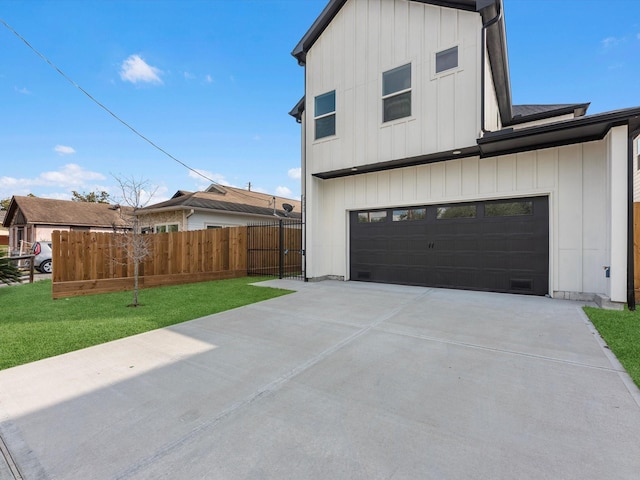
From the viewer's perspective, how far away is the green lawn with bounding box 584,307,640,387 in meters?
3.12

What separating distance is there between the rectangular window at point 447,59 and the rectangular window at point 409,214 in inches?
136

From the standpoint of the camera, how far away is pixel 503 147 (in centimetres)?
658

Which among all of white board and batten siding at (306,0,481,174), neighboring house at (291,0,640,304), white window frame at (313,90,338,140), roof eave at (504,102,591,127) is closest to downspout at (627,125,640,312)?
neighboring house at (291,0,640,304)

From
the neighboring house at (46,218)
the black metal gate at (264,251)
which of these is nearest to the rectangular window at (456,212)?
the black metal gate at (264,251)

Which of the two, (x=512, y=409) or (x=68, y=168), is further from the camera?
(x=68, y=168)

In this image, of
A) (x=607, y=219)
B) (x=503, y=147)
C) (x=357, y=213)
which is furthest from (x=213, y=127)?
(x=607, y=219)

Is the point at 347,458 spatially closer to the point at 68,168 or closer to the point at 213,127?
the point at 213,127

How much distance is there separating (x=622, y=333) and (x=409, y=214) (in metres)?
5.00

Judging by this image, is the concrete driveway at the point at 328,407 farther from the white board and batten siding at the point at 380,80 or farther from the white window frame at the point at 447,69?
the white window frame at the point at 447,69

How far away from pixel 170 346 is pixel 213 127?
50.6 feet

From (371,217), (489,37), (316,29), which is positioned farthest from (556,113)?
(316,29)

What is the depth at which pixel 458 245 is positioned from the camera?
7.56 m

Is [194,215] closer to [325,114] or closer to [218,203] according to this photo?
[218,203]

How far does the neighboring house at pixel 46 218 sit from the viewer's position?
1969 cm
